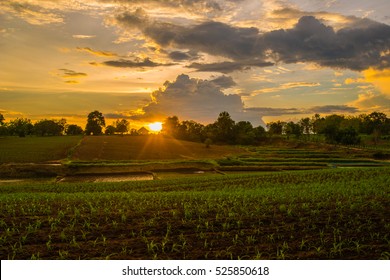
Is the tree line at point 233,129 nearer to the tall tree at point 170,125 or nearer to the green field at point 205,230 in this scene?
the tall tree at point 170,125

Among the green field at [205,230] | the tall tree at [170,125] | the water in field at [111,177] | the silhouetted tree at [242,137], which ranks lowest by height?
the water in field at [111,177]

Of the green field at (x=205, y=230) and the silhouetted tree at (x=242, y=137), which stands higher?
the silhouetted tree at (x=242, y=137)

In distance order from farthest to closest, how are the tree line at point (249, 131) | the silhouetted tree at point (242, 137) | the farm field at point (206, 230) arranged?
the silhouetted tree at point (242, 137), the tree line at point (249, 131), the farm field at point (206, 230)

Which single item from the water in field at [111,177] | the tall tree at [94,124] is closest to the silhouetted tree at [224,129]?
the tall tree at [94,124]

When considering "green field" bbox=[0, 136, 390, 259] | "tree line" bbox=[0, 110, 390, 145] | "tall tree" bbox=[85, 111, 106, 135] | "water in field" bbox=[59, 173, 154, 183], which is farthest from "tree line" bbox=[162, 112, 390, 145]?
"green field" bbox=[0, 136, 390, 259]

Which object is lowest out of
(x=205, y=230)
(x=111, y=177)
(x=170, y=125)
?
(x=111, y=177)

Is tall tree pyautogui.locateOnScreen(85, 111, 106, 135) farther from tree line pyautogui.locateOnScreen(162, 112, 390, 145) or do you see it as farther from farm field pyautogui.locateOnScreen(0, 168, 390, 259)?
farm field pyautogui.locateOnScreen(0, 168, 390, 259)

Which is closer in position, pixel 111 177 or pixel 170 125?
pixel 111 177

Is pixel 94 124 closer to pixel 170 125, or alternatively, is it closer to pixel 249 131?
pixel 170 125

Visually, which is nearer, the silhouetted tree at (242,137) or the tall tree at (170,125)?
the silhouetted tree at (242,137)

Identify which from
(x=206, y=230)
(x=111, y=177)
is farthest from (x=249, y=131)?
(x=206, y=230)

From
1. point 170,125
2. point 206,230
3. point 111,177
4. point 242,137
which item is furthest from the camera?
point 170,125

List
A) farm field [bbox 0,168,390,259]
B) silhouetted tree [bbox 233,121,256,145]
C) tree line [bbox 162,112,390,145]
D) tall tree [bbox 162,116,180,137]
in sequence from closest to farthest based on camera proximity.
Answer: farm field [bbox 0,168,390,259] < tree line [bbox 162,112,390,145] < silhouetted tree [bbox 233,121,256,145] < tall tree [bbox 162,116,180,137]

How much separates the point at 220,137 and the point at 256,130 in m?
18.3
